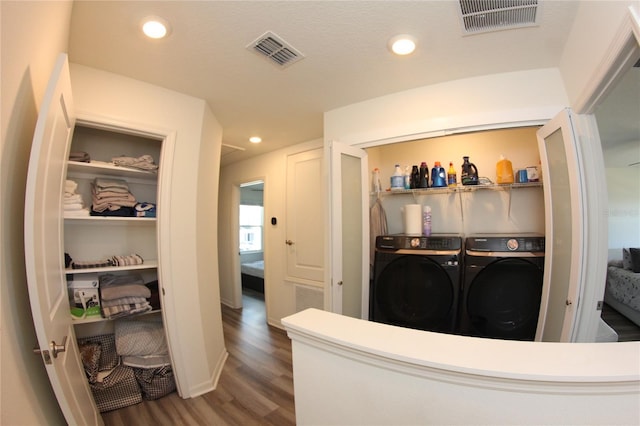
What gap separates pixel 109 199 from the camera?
1876 millimetres

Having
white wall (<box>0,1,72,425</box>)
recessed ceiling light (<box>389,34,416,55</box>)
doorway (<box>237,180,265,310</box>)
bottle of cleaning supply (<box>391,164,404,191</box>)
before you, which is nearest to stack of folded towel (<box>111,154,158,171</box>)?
white wall (<box>0,1,72,425</box>)

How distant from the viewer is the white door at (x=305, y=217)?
122 inches

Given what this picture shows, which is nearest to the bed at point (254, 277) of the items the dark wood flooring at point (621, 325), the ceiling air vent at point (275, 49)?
the ceiling air vent at point (275, 49)

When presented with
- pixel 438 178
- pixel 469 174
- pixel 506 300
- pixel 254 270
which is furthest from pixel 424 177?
pixel 254 270

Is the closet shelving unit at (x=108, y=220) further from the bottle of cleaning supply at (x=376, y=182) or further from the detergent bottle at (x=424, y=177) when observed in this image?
the detergent bottle at (x=424, y=177)

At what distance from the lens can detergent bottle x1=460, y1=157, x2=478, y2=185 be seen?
2154 mm

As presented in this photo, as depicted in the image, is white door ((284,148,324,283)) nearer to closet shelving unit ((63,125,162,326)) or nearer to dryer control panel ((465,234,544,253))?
closet shelving unit ((63,125,162,326))

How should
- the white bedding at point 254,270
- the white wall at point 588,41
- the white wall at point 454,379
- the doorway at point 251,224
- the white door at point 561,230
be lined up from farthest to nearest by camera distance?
the doorway at point 251,224
the white bedding at point 254,270
the white door at point 561,230
the white wall at point 588,41
the white wall at point 454,379

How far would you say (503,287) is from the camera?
183cm

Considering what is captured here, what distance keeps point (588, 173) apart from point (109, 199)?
3.07 m

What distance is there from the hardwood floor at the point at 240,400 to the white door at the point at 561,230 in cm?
183

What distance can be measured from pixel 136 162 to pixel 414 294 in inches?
96.3

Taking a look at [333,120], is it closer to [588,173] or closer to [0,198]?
[588,173]

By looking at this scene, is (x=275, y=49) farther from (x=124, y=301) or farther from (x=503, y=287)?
(x=503, y=287)
